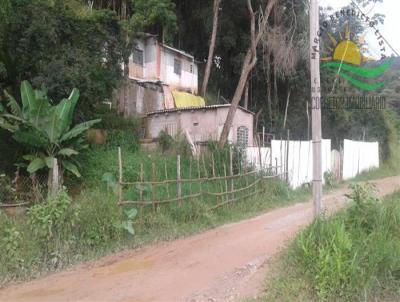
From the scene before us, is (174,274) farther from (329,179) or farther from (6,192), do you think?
(329,179)

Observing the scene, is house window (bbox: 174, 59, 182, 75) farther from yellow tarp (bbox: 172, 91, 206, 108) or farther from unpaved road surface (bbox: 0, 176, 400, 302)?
unpaved road surface (bbox: 0, 176, 400, 302)

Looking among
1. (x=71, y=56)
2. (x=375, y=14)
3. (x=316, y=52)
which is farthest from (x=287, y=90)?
(x=316, y=52)

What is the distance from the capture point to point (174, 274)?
6.65 m

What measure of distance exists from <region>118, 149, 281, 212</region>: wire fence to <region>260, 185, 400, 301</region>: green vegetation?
3.89m

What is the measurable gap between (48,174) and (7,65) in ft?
11.8

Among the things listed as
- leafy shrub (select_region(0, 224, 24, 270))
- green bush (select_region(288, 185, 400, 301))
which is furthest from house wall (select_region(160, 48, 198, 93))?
green bush (select_region(288, 185, 400, 301))

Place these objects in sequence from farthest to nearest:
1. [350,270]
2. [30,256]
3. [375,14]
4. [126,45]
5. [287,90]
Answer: [287,90], [375,14], [126,45], [30,256], [350,270]

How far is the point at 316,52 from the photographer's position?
700cm

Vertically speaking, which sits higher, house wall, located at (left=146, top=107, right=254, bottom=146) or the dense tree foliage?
the dense tree foliage

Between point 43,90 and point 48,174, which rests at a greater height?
point 43,90

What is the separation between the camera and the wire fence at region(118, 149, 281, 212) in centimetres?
926

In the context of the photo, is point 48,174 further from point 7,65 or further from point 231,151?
point 231,151

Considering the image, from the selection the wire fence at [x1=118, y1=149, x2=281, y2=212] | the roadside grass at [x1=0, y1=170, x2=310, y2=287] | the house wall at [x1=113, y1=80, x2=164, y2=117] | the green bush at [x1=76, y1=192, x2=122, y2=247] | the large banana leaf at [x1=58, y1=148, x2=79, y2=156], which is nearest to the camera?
the roadside grass at [x1=0, y1=170, x2=310, y2=287]

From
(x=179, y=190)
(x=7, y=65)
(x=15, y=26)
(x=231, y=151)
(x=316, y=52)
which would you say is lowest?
(x=179, y=190)
